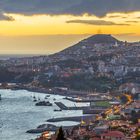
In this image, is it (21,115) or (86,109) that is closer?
(21,115)

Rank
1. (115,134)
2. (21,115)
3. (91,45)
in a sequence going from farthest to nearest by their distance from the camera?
(91,45) → (21,115) → (115,134)

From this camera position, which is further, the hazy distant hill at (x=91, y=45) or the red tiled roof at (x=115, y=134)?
the hazy distant hill at (x=91, y=45)

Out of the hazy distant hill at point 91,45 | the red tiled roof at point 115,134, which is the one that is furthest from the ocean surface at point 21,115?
the hazy distant hill at point 91,45

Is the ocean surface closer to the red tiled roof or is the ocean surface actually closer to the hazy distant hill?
the red tiled roof

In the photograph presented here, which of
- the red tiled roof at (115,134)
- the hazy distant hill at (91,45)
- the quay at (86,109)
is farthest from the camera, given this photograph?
the hazy distant hill at (91,45)

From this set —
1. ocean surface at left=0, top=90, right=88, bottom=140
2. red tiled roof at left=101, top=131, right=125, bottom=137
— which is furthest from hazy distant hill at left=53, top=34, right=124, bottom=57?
red tiled roof at left=101, top=131, right=125, bottom=137

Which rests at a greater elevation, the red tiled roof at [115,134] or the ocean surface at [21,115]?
the red tiled roof at [115,134]

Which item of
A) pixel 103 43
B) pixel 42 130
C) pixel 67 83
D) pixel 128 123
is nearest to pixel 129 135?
pixel 128 123

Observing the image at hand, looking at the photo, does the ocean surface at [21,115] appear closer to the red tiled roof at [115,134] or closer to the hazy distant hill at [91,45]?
the red tiled roof at [115,134]

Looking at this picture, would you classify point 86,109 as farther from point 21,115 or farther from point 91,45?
point 91,45

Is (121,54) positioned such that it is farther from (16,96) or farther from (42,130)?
(42,130)

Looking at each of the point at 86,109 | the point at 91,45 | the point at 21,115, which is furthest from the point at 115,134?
the point at 91,45

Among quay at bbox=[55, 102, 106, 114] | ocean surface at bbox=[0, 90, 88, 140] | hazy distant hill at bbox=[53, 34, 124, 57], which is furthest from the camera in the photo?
hazy distant hill at bbox=[53, 34, 124, 57]
